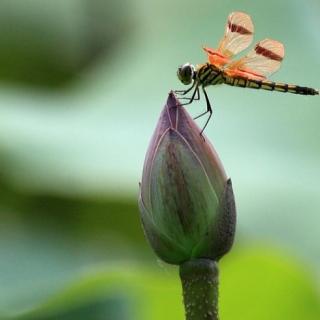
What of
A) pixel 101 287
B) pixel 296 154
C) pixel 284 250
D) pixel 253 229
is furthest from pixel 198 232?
pixel 296 154

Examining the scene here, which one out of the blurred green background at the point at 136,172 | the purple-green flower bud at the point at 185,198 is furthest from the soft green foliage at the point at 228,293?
the purple-green flower bud at the point at 185,198

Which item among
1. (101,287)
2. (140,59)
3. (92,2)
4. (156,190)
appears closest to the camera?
(156,190)

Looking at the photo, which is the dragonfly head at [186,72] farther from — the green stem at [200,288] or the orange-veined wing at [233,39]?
the green stem at [200,288]

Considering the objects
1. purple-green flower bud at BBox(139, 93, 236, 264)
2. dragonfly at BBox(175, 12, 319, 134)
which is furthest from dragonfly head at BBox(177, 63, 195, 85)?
purple-green flower bud at BBox(139, 93, 236, 264)

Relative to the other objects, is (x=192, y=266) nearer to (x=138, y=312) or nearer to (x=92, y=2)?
(x=138, y=312)

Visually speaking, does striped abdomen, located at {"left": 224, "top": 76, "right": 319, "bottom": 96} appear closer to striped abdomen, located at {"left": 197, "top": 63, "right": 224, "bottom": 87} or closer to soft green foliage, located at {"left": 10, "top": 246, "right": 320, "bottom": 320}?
striped abdomen, located at {"left": 197, "top": 63, "right": 224, "bottom": 87}

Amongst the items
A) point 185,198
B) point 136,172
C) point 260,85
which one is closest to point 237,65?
point 260,85

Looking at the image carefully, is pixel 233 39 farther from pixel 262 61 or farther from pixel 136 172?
pixel 136 172
